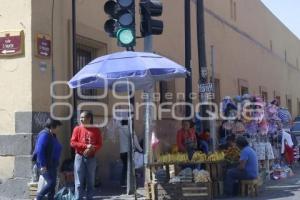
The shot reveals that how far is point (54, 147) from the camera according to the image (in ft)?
32.9

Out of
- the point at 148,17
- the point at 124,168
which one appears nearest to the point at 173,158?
the point at 124,168

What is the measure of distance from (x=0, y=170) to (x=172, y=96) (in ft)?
26.4

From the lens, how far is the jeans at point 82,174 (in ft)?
33.2

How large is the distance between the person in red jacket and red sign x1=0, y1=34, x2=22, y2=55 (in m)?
2.31

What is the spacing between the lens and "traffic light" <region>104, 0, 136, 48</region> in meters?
10.6

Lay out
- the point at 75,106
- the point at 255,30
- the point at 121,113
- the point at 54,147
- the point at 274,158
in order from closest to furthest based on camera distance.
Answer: the point at 54,147 < the point at 75,106 < the point at 121,113 < the point at 274,158 < the point at 255,30

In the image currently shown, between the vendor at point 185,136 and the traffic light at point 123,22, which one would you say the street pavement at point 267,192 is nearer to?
the vendor at point 185,136

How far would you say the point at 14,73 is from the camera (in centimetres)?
1154

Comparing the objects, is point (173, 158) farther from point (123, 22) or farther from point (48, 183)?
point (123, 22)

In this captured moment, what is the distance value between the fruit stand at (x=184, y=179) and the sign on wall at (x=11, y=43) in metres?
3.49

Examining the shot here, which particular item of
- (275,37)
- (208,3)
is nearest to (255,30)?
(275,37)

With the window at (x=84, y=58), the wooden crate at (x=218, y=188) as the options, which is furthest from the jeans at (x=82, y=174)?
the window at (x=84, y=58)

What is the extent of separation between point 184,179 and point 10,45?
14.3ft

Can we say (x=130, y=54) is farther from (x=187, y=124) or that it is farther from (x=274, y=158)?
(x=274, y=158)
